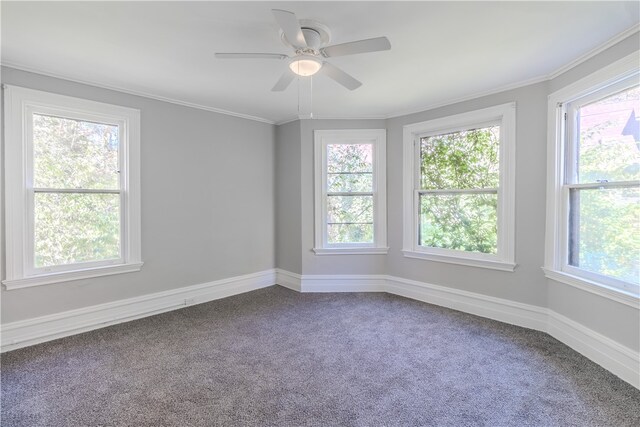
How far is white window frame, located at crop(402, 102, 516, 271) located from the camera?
327 cm

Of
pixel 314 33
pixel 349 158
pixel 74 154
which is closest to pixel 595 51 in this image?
pixel 314 33

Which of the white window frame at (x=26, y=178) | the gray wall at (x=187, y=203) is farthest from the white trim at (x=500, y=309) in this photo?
the white window frame at (x=26, y=178)

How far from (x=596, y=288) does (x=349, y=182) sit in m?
2.75

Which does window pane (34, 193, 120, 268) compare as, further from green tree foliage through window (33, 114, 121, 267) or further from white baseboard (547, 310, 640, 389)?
white baseboard (547, 310, 640, 389)

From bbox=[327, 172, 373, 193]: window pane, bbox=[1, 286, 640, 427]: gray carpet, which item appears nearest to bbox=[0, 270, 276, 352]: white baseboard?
bbox=[1, 286, 640, 427]: gray carpet

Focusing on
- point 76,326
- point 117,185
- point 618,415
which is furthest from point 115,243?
point 618,415

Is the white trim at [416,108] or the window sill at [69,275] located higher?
the white trim at [416,108]

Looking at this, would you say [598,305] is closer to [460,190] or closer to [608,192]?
[608,192]

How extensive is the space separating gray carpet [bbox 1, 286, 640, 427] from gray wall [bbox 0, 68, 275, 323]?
43cm

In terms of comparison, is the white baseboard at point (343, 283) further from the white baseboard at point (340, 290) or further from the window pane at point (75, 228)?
the window pane at point (75, 228)

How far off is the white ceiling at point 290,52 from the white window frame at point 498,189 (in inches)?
12.0

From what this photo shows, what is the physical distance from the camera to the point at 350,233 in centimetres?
443

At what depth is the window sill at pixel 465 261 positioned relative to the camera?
3318 mm

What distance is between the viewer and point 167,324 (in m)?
3.28
